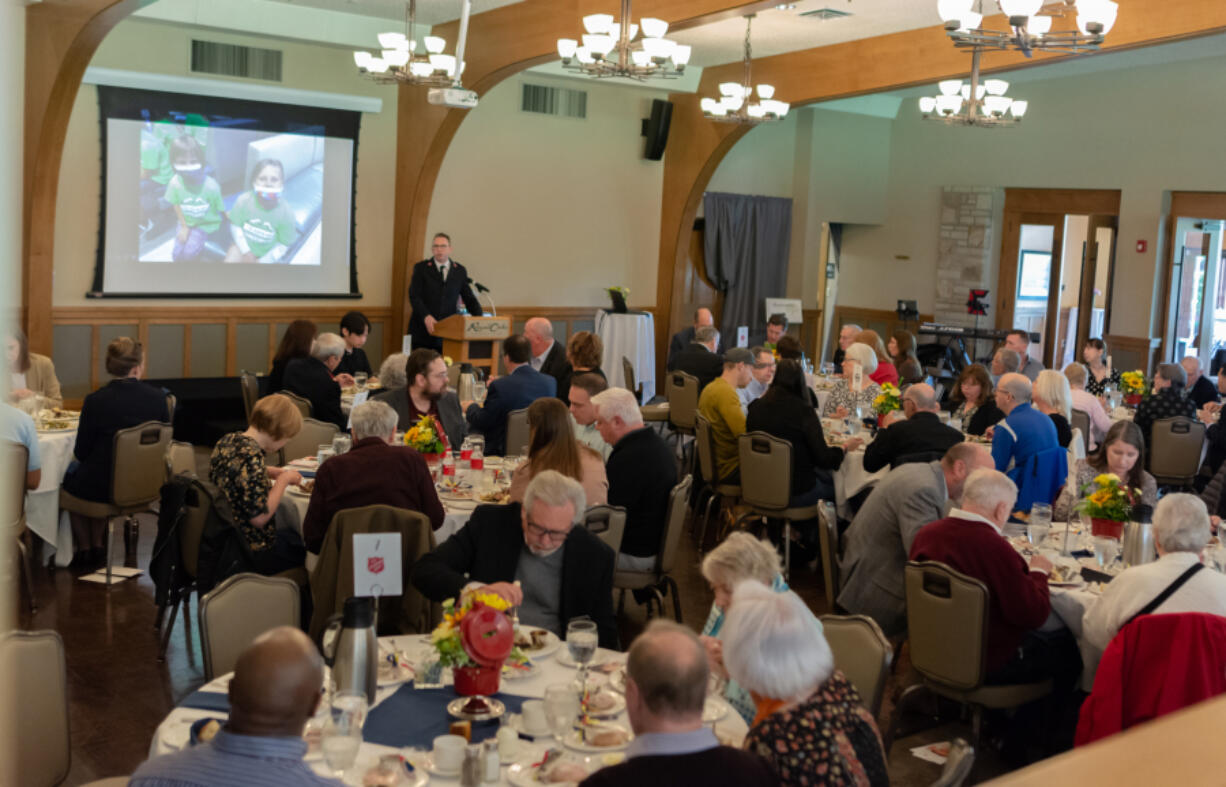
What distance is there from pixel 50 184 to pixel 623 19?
17.7 feet

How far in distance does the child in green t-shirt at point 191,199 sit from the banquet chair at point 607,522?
757 centimetres

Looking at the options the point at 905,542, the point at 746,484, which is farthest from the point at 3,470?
the point at 746,484

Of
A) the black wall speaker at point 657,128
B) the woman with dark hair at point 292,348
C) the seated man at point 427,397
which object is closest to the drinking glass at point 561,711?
the seated man at point 427,397

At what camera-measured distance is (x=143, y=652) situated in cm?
591

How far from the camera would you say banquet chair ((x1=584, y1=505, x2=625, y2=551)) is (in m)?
5.37

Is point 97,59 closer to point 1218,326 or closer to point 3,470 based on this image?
point 3,470

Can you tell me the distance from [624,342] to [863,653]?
10824 mm

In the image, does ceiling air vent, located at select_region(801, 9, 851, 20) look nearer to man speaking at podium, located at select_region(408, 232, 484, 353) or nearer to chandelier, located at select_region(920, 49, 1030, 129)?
chandelier, located at select_region(920, 49, 1030, 129)

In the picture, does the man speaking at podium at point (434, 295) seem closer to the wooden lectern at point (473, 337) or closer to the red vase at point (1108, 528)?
the wooden lectern at point (473, 337)

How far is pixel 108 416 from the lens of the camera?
22.5 feet

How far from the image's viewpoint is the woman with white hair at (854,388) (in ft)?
30.5

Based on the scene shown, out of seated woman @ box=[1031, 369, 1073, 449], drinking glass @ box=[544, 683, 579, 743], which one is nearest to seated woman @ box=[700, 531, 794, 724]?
drinking glass @ box=[544, 683, 579, 743]

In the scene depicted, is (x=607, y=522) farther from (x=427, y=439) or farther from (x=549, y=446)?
(x=427, y=439)

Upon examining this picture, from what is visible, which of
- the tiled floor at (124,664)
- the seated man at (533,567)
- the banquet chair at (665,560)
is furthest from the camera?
the banquet chair at (665,560)
